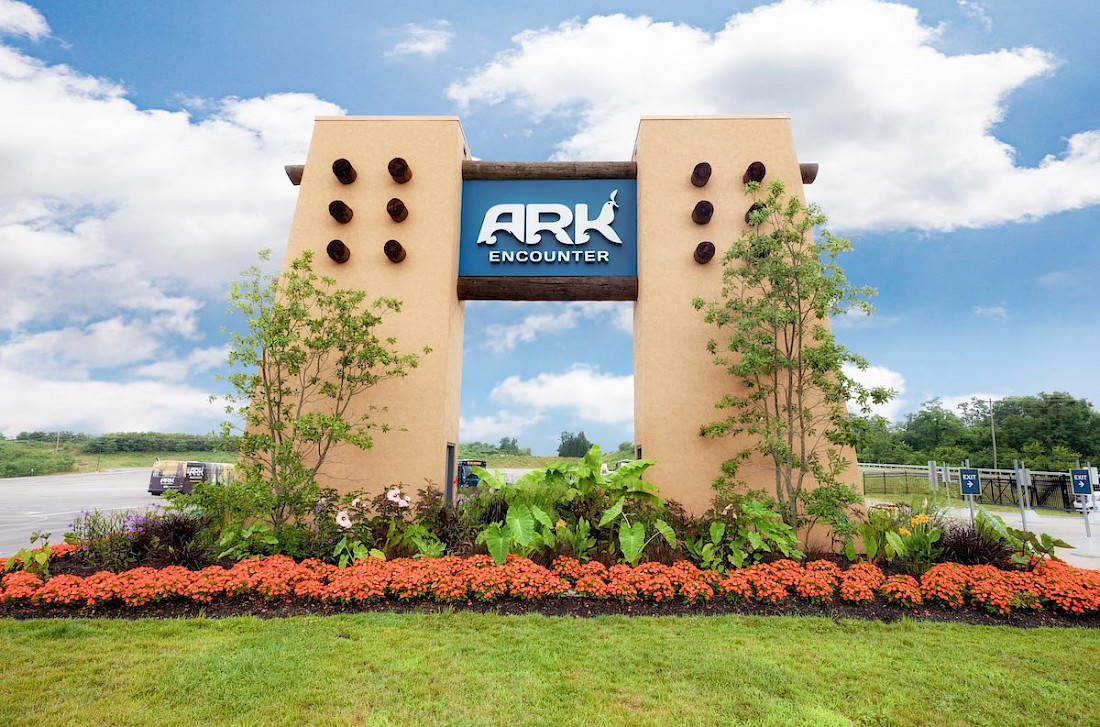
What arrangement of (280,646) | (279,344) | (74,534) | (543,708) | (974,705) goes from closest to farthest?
(543,708), (974,705), (280,646), (74,534), (279,344)

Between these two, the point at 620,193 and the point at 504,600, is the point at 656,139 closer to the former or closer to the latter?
the point at 620,193

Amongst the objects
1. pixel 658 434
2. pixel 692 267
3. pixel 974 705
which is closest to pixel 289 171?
pixel 692 267

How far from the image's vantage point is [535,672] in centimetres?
392

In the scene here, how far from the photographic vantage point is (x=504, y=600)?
18.0 feet

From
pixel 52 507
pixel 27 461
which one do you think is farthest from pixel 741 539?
pixel 27 461

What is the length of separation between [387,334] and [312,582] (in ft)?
13.5

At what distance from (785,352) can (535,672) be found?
5.96 metres

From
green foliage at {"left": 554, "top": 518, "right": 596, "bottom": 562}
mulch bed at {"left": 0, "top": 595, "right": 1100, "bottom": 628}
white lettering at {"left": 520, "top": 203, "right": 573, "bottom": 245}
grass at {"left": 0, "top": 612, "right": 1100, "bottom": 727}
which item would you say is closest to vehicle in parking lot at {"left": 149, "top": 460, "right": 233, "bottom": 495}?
mulch bed at {"left": 0, "top": 595, "right": 1100, "bottom": 628}

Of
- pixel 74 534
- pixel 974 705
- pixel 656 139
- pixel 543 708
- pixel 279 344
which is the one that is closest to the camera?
pixel 543 708

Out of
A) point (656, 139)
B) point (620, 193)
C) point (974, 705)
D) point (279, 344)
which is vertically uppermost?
point (656, 139)

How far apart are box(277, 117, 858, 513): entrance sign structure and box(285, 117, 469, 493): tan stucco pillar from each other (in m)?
0.02

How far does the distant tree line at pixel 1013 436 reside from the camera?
107 ft

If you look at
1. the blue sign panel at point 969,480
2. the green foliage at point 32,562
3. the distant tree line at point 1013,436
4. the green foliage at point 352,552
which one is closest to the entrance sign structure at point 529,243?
the green foliage at point 352,552

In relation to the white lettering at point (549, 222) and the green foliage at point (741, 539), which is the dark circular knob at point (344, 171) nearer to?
the white lettering at point (549, 222)
